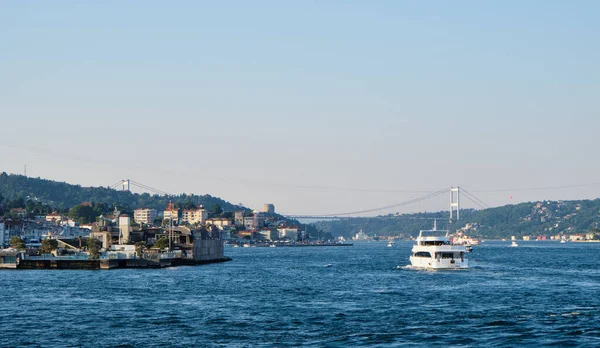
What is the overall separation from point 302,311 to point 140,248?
227 ft

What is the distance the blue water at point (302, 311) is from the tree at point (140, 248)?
27494 mm

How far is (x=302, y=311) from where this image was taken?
58.6 meters

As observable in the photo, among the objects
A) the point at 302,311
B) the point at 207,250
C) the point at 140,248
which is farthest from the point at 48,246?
the point at 302,311

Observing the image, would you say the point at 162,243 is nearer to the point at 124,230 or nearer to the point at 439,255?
the point at 124,230

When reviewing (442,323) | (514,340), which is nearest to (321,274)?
(442,323)

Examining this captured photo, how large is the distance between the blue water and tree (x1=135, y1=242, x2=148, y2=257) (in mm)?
27494

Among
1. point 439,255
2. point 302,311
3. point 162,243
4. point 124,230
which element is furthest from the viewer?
point 124,230

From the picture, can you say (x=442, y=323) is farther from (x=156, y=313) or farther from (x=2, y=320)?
(x=2, y=320)

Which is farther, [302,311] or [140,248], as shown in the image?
[140,248]

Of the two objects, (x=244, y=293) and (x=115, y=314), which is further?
(x=244, y=293)

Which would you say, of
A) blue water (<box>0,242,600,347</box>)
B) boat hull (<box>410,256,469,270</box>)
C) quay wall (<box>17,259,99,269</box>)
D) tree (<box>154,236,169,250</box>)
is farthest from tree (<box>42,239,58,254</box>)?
boat hull (<box>410,256,469,270</box>)

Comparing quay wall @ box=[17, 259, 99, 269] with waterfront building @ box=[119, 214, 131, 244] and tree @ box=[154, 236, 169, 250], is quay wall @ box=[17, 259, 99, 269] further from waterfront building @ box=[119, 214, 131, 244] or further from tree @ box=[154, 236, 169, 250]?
waterfront building @ box=[119, 214, 131, 244]

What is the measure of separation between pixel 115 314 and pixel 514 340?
23.8 m

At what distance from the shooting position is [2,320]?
53.6 m
